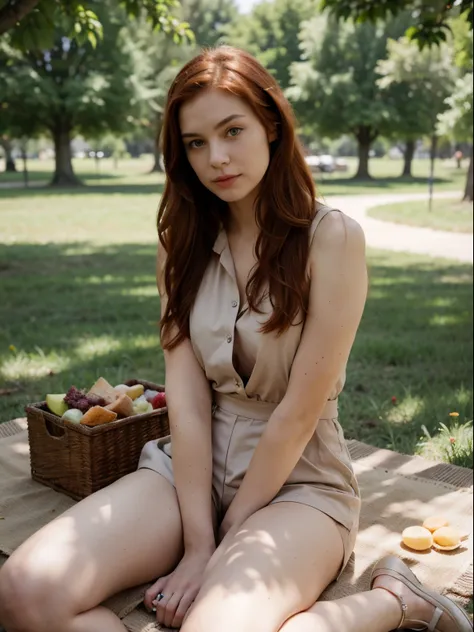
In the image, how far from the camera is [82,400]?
3.42 m

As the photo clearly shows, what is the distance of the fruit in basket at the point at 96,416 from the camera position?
3.26 m

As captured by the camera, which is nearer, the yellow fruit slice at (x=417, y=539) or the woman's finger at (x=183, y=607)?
the woman's finger at (x=183, y=607)

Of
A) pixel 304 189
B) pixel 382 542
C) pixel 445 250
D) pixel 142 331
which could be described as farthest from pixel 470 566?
pixel 445 250

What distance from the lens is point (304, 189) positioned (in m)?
2.66

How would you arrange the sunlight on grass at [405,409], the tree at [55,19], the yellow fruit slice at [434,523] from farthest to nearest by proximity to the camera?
the tree at [55,19] < the sunlight on grass at [405,409] < the yellow fruit slice at [434,523]

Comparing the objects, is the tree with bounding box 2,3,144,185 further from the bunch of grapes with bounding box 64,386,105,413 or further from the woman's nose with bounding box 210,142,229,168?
the woman's nose with bounding box 210,142,229,168

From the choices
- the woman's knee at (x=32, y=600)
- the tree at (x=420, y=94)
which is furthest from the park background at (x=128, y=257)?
the woman's knee at (x=32, y=600)

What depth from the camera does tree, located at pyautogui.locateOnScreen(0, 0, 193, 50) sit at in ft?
17.5

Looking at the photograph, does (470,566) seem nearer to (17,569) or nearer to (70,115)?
(17,569)

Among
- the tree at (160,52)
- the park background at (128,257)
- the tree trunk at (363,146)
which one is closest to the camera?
the park background at (128,257)

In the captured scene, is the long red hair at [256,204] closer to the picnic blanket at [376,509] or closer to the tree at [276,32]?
the picnic blanket at [376,509]

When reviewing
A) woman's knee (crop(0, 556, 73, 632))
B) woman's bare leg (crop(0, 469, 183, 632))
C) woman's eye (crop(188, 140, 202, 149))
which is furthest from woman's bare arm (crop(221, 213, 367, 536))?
woman's knee (crop(0, 556, 73, 632))

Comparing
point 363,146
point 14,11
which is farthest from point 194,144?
point 363,146

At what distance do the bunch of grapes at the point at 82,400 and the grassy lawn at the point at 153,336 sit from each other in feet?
4.69
